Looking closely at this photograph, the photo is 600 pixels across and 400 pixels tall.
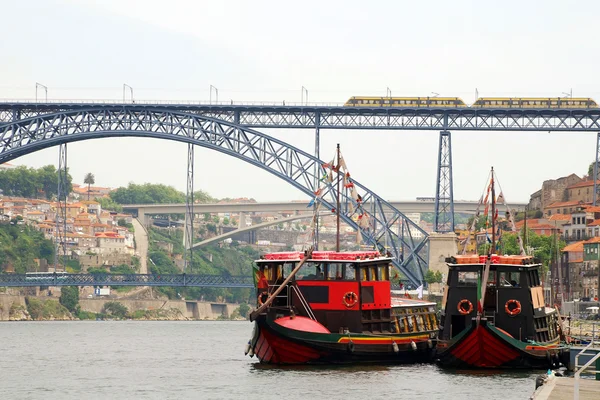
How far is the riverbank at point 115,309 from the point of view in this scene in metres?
152

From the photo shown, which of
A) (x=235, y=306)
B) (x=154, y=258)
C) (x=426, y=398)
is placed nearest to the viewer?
(x=426, y=398)

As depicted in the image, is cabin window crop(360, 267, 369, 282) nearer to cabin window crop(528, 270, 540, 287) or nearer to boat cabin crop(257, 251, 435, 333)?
boat cabin crop(257, 251, 435, 333)

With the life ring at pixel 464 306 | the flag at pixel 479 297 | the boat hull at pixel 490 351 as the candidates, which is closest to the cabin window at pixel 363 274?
the life ring at pixel 464 306

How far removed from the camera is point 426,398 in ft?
165

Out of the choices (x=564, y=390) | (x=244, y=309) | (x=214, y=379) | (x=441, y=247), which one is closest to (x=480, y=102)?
(x=441, y=247)

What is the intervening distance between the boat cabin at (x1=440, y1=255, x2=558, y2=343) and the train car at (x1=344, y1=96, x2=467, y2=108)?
2111 inches

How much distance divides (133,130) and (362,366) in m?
57.8

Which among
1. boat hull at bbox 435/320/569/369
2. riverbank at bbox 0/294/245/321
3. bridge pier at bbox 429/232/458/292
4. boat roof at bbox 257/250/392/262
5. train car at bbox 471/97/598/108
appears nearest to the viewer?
boat hull at bbox 435/320/569/369

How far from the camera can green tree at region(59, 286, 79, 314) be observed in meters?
157

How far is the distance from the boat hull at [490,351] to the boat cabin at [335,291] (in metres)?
4.06

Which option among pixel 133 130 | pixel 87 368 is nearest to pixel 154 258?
pixel 133 130

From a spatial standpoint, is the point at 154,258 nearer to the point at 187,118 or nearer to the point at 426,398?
the point at 187,118

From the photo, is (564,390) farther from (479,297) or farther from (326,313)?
(326,313)

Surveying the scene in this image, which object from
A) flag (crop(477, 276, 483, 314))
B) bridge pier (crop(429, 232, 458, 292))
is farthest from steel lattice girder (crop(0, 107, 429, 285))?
flag (crop(477, 276, 483, 314))
